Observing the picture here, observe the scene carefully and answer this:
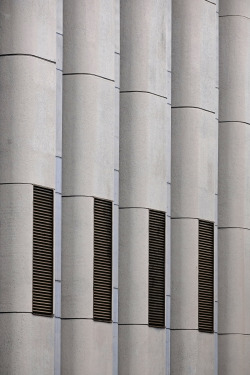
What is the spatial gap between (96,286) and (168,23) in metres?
7.73

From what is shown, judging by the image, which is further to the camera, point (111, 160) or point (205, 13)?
point (205, 13)

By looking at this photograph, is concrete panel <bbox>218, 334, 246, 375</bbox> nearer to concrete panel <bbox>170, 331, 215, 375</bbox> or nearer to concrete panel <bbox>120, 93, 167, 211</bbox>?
concrete panel <bbox>170, 331, 215, 375</bbox>

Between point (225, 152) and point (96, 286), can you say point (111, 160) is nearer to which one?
point (96, 286)

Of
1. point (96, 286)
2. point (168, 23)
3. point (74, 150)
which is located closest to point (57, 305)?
point (96, 286)

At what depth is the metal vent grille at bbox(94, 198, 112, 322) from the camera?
1286 inches

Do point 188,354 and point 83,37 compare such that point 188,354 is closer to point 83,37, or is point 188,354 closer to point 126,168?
point 126,168

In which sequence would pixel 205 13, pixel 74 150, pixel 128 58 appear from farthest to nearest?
pixel 205 13 → pixel 128 58 → pixel 74 150

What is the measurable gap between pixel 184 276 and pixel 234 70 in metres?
6.20

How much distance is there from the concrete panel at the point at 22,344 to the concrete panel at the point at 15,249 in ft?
0.82

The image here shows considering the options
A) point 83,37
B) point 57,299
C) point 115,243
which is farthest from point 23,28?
point 115,243

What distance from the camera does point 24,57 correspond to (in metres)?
30.4

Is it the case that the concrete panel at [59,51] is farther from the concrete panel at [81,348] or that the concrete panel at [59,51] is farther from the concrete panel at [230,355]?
the concrete panel at [230,355]

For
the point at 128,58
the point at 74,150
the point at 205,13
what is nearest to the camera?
the point at 74,150

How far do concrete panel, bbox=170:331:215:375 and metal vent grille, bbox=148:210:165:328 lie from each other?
3.54 feet
